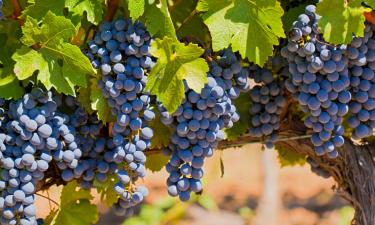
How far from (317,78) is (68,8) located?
2.34 feet

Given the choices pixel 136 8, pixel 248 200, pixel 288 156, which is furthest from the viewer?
pixel 248 200

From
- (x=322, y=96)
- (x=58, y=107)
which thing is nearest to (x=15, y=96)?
(x=58, y=107)

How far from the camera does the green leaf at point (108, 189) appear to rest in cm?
209

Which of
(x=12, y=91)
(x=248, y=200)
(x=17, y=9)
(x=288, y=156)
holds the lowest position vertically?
(x=248, y=200)

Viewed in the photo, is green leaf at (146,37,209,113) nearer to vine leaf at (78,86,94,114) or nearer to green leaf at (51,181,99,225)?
vine leaf at (78,86,94,114)

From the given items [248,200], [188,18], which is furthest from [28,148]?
[248,200]

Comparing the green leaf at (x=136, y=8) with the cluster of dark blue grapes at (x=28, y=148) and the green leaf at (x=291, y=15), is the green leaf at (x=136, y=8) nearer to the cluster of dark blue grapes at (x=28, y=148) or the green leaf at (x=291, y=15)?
the cluster of dark blue grapes at (x=28, y=148)

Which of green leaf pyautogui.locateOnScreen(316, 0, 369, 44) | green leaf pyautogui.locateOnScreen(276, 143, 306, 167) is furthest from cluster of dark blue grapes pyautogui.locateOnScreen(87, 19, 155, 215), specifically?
green leaf pyautogui.locateOnScreen(276, 143, 306, 167)

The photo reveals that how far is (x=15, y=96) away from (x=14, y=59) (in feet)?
0.41

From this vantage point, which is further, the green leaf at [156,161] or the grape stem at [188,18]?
the green leaf at [156,161]

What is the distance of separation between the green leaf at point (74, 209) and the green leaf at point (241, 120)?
48 cm

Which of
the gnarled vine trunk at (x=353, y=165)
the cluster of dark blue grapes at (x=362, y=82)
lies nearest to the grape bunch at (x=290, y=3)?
the cluster of dark blue grapes at (x=362, y=82)

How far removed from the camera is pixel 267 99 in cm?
222

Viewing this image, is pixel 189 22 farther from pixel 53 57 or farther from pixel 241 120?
pixel 53 57
